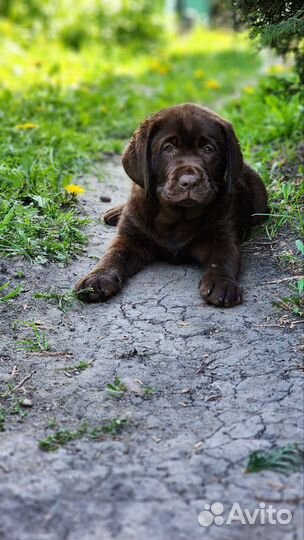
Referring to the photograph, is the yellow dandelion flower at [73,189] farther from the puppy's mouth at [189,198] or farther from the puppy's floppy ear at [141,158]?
the puppy's mouth at [189,198]

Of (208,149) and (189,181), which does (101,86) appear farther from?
(189,181)

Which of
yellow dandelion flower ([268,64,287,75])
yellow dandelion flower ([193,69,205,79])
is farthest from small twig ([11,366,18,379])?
yellow dandelion flower ([193,69,205,79])

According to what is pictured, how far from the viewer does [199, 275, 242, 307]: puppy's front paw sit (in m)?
4.17

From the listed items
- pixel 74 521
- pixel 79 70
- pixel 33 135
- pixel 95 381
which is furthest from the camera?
pixel 79 70

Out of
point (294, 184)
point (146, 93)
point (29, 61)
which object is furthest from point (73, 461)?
point (29, 61)

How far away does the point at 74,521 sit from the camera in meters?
2.60

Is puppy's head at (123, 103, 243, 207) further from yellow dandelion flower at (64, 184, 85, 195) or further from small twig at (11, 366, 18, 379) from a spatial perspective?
small twig at (11, 366, 18, 379)

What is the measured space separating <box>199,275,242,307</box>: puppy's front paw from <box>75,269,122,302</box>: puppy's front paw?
0.48 metres

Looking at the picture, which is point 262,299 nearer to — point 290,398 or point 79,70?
point 290,398

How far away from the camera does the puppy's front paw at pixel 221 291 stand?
4168 mm

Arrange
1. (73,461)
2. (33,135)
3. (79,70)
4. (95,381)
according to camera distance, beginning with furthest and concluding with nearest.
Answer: (79,70) → (33,135) → (95,381) → (73,461)

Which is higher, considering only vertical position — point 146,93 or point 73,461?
point 73,461

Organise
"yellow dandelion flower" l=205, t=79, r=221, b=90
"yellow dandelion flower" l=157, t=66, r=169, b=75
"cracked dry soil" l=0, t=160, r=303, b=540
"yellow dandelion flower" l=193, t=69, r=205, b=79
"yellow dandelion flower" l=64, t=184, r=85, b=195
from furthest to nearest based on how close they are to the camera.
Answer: "yellow dandelion flower" l=157, t=66, r=169, b=75 → "yellow dandelion flower" l=193, t=69, r=205, b=79 → "yellow dandelion flower" l=205, t=79, r=221, b=90 → "yellow dandelion flower" l=64, t=184, r=85, b=195 → "cracked dry soil" l=0, t=160, r=303, b=540

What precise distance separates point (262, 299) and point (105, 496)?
5.85 ft
